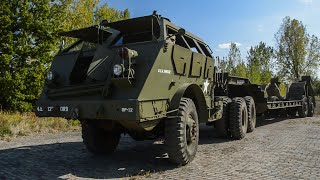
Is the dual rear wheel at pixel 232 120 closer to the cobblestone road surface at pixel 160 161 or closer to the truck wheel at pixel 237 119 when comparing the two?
the truck wheel at pixel 237 119

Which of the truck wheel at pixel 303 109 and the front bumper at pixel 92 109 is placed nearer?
the front bumper at pixel 92 109

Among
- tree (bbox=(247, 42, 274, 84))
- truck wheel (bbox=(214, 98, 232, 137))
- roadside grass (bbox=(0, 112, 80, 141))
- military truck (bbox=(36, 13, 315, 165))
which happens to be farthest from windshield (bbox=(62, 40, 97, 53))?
tree (bbox=(247, 42, 274, 84))

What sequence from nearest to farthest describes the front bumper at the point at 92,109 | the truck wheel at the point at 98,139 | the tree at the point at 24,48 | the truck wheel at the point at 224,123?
1. the front bumper at the point at 92,109
2. the truck wheel at the point at 98,139
3. the truck wheel at the point at 224,123
4. the tree at the point at 24,48

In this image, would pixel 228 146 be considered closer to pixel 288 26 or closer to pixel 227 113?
pixel 227 113

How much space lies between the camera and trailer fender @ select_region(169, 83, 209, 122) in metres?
5.97

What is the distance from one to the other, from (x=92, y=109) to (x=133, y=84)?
70 centimetres

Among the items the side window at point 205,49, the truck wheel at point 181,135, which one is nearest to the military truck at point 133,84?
the truck wheel at point 181,135

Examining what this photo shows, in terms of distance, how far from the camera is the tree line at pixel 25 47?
57.5 ft

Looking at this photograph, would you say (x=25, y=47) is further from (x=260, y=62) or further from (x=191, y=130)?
(x=260, y=62)

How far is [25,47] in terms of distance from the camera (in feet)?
59.3

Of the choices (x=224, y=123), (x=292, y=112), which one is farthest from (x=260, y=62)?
(x=224, y=123)

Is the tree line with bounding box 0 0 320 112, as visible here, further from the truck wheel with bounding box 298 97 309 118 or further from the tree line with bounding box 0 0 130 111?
the truck wheel with bounding box 298 97 309 118

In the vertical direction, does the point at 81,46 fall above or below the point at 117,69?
above

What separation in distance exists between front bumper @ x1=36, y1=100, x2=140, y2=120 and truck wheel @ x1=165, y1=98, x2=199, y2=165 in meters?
0.90
